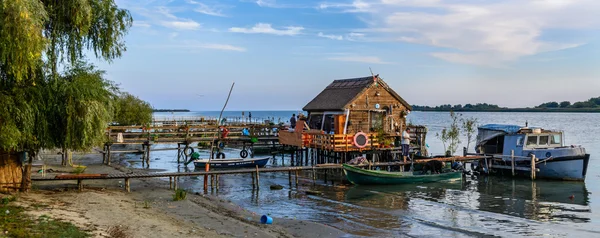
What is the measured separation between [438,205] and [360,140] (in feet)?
30.5

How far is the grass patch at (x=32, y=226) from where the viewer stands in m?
12.0

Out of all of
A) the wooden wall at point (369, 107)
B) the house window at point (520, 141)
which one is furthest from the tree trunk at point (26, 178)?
the house window at point (520, 141)

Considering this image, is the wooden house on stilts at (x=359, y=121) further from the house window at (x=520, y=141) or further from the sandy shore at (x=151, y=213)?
the sandy shore at (x=151, y=213)

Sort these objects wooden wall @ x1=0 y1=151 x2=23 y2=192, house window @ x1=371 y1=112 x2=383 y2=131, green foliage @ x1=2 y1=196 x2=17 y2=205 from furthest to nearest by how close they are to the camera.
A: house window @ x1=371 y1=112 x2=383 y2=131 < wooden wall @ x1=0 y1=151 x2=23 y2=192 < green foliage @ x1=2 y1=196 x2=17 y2=205

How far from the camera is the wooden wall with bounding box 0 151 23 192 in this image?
59.2 ft

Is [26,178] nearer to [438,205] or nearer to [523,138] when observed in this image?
[438,205]

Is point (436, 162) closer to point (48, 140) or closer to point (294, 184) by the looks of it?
point (294, 184)

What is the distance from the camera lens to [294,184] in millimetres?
29641

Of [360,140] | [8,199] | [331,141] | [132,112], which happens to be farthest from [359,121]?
[132,112]

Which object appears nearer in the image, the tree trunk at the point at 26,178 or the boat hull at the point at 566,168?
the tree trunk at the point at 26,178

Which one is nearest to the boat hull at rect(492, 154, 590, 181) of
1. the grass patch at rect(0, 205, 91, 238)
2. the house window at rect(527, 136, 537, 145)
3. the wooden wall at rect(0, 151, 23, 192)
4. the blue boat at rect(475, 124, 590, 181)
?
the blue boat at rect(475, 124, 590, 181)

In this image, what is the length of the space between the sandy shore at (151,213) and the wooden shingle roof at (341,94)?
1394cm

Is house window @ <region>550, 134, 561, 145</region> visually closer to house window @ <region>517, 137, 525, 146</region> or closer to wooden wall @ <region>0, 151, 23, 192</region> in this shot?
house window @ <region>517, 137, 525, 146</region>

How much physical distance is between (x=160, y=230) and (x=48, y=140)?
6.25 meters
